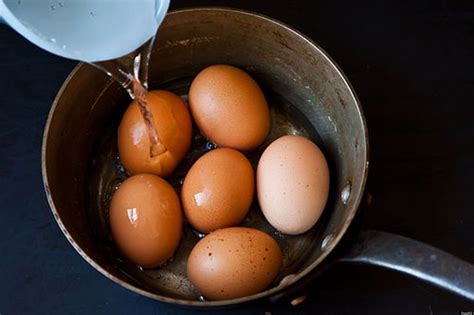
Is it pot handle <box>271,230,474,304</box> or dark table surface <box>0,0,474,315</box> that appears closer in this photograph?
pot handle <box>271,230,474,304</box>

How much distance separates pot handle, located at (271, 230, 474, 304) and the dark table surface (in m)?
0.03

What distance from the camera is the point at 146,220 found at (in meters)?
0.77

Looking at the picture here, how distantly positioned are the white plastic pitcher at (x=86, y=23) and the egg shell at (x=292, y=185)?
0.25 m

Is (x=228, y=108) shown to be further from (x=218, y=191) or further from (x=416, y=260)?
(x=416, y=260)

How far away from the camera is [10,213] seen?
0.87 meters

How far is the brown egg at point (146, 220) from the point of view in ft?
2.52

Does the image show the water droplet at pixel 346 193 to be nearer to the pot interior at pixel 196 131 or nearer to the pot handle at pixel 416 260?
the pot interior at pixel 196 131

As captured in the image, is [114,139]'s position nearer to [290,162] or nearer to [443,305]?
[290,162]

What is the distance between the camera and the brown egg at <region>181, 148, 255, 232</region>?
783mm

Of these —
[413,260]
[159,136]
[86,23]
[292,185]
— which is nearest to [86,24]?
[86,23]

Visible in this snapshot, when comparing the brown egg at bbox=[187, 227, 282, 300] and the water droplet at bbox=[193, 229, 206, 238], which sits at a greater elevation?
the brown egg at bbox=[187, 227, 282, 300]

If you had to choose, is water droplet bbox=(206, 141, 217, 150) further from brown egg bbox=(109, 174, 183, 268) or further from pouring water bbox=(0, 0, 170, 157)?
pouring water bbox=(0, 0, 170, 157)

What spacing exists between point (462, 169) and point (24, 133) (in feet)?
A: 2.31

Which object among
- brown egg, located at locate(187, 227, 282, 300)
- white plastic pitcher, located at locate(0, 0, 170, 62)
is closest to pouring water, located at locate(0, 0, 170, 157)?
white plastic pitcher, located at locate(0, 0, 170, 62)
